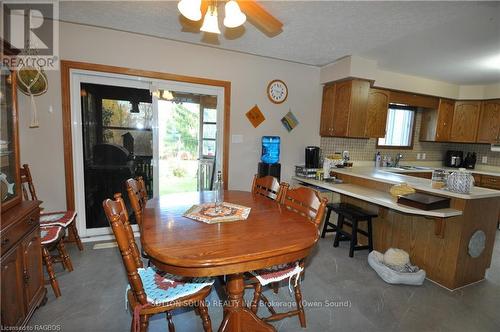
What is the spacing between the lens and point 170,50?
2.92 meters

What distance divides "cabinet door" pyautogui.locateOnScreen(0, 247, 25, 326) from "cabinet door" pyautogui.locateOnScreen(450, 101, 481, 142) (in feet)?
19.6

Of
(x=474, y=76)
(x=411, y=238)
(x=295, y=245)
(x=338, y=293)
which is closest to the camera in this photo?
(x=295, y=245)

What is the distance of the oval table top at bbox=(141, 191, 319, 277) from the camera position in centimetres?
106

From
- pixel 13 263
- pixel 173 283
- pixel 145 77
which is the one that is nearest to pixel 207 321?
pixel 173 283

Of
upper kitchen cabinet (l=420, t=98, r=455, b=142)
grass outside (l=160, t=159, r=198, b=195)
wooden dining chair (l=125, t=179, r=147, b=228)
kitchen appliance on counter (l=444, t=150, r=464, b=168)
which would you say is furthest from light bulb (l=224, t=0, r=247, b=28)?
kitchen appliance on counter (l=444, t=150, r=464, b=168)

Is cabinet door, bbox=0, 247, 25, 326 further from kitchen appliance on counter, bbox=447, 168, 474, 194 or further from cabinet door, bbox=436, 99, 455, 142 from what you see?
cabinet door, bbox=436, 99, 455, 142

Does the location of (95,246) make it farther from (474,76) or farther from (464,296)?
(474,76)

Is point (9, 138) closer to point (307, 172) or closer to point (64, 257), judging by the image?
point (64, 257)

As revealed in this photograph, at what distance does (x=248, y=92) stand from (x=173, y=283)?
2.62 metres

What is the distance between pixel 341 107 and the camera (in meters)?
3.51

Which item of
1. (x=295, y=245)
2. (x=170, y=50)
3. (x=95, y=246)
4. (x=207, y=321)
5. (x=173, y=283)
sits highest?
(x=170, y=50)

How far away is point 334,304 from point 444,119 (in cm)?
421

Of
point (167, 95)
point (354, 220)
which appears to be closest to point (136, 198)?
point (167, 95)

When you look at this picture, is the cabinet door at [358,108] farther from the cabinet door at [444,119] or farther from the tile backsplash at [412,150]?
the cabinet door at [444,119]
